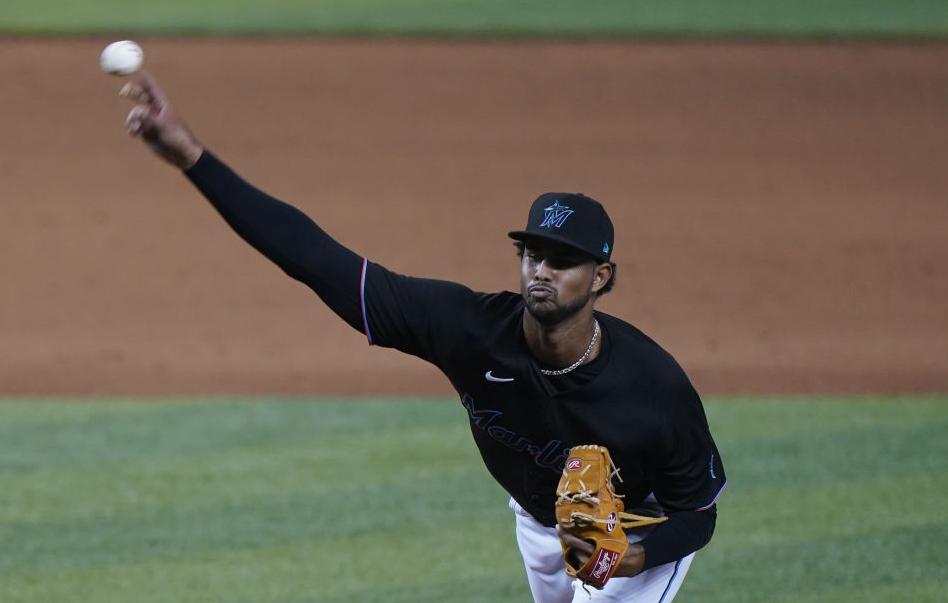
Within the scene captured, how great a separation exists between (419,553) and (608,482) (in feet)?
10.00

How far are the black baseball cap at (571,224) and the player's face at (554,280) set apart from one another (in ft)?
0.13

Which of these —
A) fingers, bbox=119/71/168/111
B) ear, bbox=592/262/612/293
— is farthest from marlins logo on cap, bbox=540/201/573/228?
fingers, bbox=119/71/168/111

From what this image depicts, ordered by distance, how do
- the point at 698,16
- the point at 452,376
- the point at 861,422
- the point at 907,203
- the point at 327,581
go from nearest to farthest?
the point at 452,376
the point at 327,581
the point at 861,422
the point at 907,203
the point at 698,16

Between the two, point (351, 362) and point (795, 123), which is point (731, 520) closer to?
point (351, 362)

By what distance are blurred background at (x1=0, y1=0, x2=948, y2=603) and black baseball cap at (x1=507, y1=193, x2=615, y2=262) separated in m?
2.74

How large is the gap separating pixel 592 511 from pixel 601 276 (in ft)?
2.15

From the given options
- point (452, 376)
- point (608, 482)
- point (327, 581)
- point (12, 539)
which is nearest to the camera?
point (608, 482)

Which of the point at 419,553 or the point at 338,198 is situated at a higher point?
the point at 338,198

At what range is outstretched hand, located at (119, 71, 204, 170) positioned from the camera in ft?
11.3

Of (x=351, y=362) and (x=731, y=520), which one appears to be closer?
(x=731, y=520)

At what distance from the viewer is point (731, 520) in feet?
23.4

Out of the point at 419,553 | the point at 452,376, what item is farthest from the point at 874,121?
the point at 452,376

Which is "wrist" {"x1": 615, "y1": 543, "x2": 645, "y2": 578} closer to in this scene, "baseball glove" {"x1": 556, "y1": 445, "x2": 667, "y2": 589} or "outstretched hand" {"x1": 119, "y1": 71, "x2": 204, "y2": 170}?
"baseball glove" {"x1": 556, "y1": 445, "x2": 667, "y2": 589}

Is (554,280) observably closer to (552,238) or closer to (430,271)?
(552,238)
